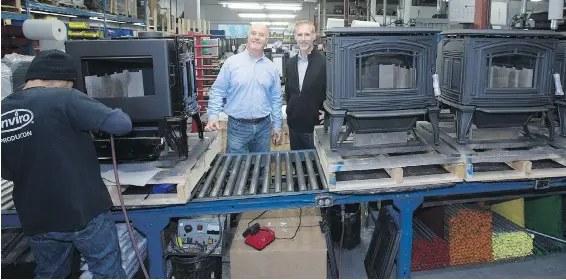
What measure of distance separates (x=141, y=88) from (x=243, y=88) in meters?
1.01

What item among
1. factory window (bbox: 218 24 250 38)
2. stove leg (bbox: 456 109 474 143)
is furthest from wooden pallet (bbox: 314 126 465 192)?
factory window (bbox: 218 24 250 38)

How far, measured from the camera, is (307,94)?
13.5 ft

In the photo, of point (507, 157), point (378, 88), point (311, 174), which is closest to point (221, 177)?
point (311, 174)

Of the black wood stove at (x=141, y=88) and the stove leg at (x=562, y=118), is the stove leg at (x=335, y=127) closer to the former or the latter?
the black wood stove at (x=141, y=88)

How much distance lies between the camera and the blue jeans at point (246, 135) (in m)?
3.91

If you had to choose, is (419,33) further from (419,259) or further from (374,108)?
(419,259)

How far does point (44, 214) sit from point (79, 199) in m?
0.21

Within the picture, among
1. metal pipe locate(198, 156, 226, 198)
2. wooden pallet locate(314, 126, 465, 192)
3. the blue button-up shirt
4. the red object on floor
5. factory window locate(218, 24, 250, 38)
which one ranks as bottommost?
the red object on floor

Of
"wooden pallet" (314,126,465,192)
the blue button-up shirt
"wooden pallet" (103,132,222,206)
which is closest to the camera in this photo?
"wooden pallet" (103,132,222,206)

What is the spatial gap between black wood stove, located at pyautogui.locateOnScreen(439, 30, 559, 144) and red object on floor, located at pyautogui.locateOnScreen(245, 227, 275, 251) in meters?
1.59

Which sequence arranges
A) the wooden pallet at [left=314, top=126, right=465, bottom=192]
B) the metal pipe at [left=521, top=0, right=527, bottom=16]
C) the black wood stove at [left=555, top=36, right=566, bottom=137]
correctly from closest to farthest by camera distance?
the wooden pallet at [left=314, top=126, right=465, bottom=192]
the black wood stove at [left=555, top=36, right=566, bottom=137]
the metal pipe at [left=521, top=0, right=527, bottom=16]

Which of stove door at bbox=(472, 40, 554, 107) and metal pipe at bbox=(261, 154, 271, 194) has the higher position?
stove door at bbox=(472, 40, 554, 107)

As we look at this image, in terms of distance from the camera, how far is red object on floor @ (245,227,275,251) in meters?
3.18

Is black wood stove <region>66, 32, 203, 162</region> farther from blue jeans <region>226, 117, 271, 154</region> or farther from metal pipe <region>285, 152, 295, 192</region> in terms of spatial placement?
blue jeans <region>226, 117, 271, 154</region>
